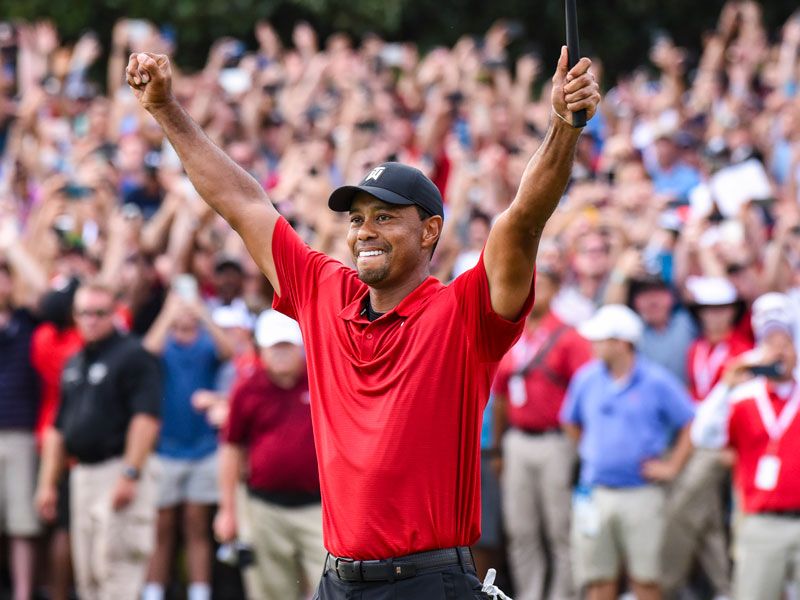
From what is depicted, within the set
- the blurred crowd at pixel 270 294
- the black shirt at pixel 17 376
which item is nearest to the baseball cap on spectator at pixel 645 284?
the blurred crowd at pixel 270 294

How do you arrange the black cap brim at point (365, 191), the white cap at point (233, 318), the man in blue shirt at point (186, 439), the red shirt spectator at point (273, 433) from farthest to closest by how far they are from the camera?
the white cap at point (233, 318), the man in blue shirt at point (186, 439), the red shirt spectator at point (273, 433), the black cap brim at point (365, 191)

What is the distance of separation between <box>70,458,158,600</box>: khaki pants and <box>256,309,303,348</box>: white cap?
151 cm

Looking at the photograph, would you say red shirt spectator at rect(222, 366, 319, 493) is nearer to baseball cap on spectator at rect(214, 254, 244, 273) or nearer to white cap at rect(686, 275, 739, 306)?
baseball cap on spectator at rect(214, 254, 244, 273)

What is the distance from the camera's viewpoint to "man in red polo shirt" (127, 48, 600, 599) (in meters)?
4.88

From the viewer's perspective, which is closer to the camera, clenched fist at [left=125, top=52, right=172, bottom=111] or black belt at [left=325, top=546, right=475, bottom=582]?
black belt at [left=325, top=546, right=475, bottom=582]

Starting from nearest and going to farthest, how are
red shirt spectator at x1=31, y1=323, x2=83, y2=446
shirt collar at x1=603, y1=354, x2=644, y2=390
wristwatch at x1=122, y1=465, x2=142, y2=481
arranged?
shirt collar at x1=603, y1=354, x2=644, y2=390, wristwatch at x1=122, y1=465, x2=142, y2=481, red shirt spectator at x1=31, y1=323, x2=83, y2=446

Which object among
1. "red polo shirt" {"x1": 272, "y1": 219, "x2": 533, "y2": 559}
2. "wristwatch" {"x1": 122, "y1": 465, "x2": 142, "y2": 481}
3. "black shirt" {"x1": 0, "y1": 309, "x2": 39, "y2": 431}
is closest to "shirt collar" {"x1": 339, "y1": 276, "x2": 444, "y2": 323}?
"red polo shirt" {"x1": 272, "y1": 219, "x2": 533, "y2": 559}

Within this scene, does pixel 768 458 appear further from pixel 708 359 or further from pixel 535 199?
pixel 535 199

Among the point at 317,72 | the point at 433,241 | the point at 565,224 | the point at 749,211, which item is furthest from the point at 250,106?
the point at 433,241

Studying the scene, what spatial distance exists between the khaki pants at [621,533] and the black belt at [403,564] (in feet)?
18.4

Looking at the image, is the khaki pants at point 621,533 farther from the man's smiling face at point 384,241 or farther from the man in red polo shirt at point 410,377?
the man's smiling face at point 384,241

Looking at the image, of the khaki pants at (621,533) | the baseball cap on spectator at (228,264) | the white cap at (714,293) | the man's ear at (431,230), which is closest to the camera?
the man's ear at (431,230)

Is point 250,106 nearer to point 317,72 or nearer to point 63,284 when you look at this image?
point 317,72

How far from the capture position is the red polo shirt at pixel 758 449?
31.7 ft
